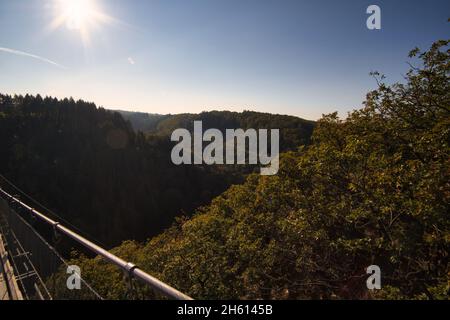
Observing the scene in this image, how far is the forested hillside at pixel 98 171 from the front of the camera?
323ft

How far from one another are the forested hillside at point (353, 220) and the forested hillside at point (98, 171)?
75.2 m

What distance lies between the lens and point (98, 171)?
373 feet

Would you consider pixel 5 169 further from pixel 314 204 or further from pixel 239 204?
pixel 314 204

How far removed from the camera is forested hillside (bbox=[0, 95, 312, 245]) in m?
98.6

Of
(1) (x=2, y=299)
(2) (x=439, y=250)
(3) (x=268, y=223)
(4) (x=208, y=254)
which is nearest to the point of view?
(1) (x=2, y=299)

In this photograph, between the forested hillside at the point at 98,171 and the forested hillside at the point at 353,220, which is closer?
the forested hillside at the point at 353,220

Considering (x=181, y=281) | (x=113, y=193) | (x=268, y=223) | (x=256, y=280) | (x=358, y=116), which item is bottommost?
(x=113, y=193)

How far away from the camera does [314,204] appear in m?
12.6

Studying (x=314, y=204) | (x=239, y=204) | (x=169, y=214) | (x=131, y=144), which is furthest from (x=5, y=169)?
(x=314, y=204)

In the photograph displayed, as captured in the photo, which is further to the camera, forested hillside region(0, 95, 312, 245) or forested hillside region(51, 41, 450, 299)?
forested hillside region(0, 95, 312, 245)

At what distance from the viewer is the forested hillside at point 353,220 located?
Answer: 29.2 feet

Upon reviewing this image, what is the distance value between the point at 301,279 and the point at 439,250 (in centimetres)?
474

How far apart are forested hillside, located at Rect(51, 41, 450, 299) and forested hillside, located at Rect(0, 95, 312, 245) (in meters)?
75.2

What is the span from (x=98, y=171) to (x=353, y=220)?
116 meters
